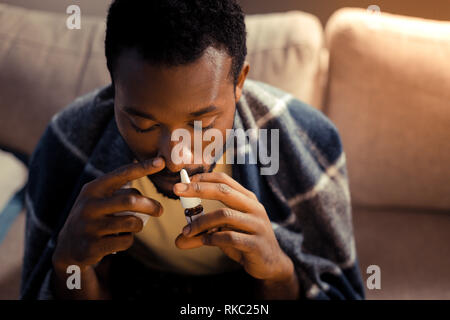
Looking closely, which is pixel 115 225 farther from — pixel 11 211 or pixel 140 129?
pixel 11 211

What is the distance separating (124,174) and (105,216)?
8 centimetres

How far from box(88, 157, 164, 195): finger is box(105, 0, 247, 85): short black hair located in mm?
144

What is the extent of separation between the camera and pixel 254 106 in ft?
2.93

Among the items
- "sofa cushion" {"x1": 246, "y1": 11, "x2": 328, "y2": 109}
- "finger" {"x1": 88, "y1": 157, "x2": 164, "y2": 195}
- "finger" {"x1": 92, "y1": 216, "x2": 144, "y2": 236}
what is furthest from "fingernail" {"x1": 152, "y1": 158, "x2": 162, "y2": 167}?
"sofa cushion" {"x1": 246, "y1": 11, "x2": 328, "y2": 109}

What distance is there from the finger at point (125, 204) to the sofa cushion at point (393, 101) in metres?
0.70

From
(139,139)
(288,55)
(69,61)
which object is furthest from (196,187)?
(69,61)

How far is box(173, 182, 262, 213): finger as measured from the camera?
0.59m

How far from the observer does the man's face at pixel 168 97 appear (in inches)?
22.7

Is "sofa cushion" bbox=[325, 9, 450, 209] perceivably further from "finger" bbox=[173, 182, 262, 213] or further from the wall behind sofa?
"finger" bbox=[173, 182, 262, 213]

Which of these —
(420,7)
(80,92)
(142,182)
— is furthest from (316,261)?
(420,7)

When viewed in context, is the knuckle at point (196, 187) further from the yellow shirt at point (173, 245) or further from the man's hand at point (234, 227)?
the yellow shirt at point (173, 245)

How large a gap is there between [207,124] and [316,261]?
1.41 ft

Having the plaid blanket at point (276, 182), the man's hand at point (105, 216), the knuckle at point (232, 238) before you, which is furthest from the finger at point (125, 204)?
the plaid blanket at point (276, 182)

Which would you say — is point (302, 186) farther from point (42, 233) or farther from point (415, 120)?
point (42, 233)
